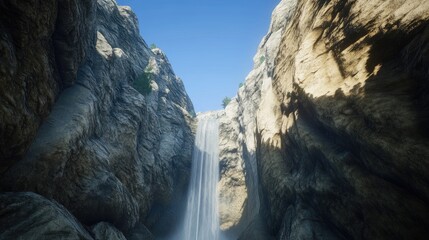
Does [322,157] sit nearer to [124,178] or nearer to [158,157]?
[124,178]

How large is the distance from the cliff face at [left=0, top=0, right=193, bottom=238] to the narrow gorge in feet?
0.28

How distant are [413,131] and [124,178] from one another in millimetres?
20364

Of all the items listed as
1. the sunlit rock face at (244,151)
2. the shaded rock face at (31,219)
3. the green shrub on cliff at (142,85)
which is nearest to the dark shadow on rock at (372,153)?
the shaded rock face at (31,219)

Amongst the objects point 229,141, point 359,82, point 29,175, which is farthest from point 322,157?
point 229,141

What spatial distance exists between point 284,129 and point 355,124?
869 cm

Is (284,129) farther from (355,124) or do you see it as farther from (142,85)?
(142,85)

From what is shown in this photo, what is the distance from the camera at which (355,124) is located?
10.9 m

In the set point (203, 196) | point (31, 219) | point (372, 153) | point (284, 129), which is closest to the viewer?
point (372, 153)

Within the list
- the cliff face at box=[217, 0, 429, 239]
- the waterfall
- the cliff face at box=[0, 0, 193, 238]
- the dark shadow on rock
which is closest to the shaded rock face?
the cliff face at box=[0, 0, 193, 238]

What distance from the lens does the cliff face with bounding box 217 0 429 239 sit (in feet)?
28.1

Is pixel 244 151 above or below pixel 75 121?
above

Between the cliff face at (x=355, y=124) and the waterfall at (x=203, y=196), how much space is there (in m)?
22.2

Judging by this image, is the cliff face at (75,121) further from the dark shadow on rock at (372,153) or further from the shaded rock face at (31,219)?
the dark shadow on rock at (372,153)

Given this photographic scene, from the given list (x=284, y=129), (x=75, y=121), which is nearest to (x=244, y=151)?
(x=284, y=129)
